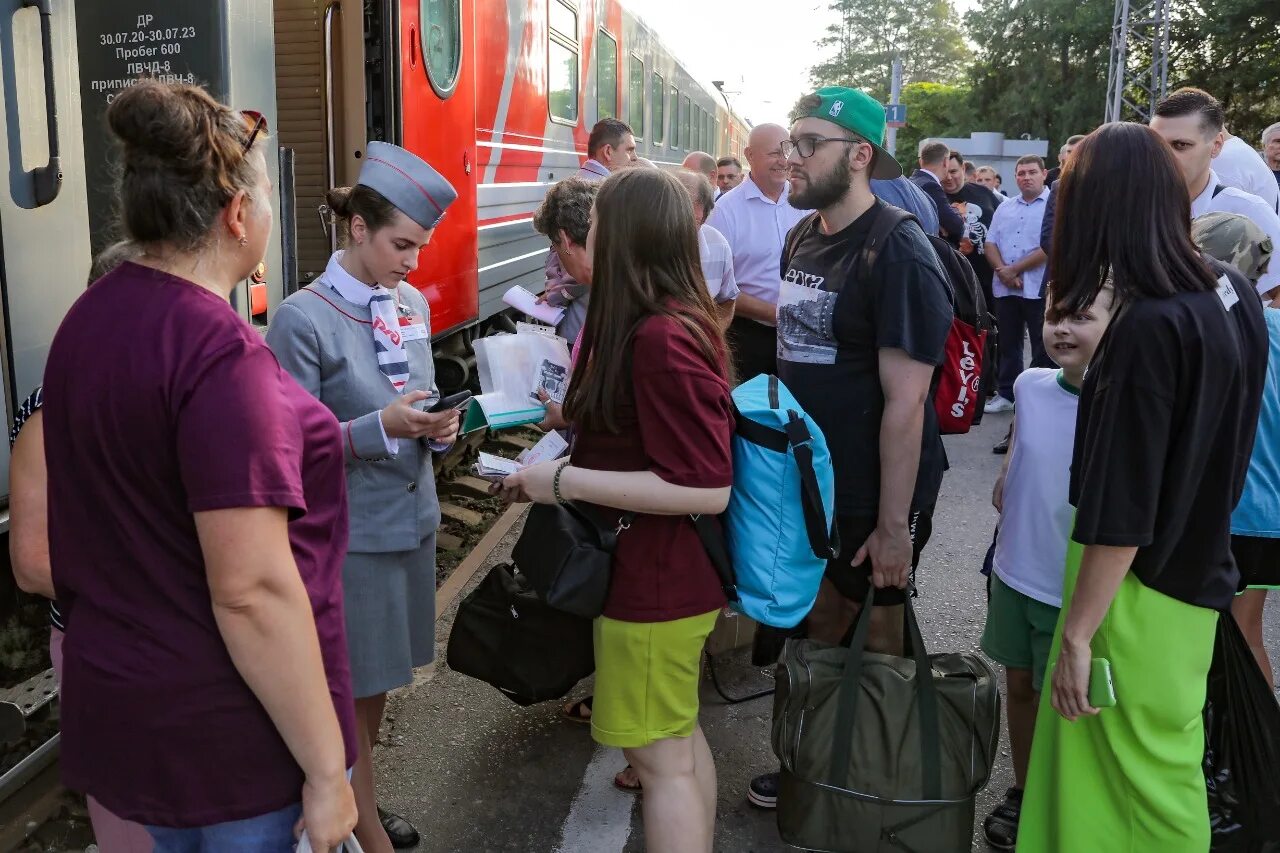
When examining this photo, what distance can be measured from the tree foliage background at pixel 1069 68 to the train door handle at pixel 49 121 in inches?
1413

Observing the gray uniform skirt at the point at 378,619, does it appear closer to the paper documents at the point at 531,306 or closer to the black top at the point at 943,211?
the paper documents at the point at 531,306

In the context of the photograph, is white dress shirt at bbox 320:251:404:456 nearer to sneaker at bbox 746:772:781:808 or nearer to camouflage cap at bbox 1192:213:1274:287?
sneaker at bbox 746:772:781:808

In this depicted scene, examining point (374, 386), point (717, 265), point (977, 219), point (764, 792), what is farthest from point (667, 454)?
point (977, 219)

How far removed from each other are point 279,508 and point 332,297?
1226 millimetres

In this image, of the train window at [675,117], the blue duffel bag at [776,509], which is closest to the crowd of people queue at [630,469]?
the blue duffel bag at [776,509]

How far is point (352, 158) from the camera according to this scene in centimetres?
500

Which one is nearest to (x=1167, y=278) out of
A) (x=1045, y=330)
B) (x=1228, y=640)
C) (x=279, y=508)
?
(x=1045, y=330)

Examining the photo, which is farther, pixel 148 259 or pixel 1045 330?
pixel 1045 330

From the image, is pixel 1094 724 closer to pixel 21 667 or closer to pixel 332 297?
pixel 332 297

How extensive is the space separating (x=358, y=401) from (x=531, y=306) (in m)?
1.23

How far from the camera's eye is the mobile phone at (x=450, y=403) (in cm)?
251

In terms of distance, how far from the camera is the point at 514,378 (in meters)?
2.95

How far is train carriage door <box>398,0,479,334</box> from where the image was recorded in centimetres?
514

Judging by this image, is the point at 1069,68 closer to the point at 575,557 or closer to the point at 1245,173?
the point at 1245,173
